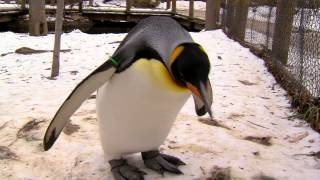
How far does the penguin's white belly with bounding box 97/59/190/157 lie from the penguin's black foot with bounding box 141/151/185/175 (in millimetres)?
96

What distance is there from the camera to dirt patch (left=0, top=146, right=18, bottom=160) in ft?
8.76

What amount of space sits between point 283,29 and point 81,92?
3.35m

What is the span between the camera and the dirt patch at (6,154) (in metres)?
2.67

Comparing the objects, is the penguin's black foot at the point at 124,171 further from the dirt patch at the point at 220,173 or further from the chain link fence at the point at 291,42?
the chain link fence at the point at 291,42

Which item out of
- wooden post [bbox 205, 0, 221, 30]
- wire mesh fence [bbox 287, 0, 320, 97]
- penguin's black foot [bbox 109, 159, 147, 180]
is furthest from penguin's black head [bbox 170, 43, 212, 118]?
wooden post [bbox 205, 0, 221, 30]

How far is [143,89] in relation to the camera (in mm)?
2049

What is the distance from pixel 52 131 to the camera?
2.26 m

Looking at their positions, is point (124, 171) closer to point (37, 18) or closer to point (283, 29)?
point (283, 29)

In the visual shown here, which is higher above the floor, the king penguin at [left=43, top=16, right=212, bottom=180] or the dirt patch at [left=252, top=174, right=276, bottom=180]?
the king penguin at [left=43, top=16, right=212, bottom=180]

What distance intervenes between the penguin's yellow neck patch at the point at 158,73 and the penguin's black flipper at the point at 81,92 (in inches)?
6.9

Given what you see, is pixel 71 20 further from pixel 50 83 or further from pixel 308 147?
pixel 308 147

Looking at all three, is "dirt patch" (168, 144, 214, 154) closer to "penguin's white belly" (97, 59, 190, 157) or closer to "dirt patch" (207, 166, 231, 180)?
"dirt patch" (207, 166, 231, 180)

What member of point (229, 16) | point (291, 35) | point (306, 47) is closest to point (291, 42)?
point (291, 35)

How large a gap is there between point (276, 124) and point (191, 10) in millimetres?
9873
